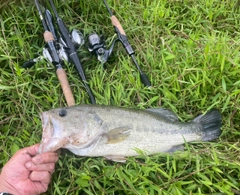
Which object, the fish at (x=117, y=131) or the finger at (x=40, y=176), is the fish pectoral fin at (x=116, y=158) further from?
the finger at (x=40, y=176)

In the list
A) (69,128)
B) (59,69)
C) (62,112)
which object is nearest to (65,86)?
(59,69)

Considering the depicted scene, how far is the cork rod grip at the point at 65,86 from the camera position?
3.30m

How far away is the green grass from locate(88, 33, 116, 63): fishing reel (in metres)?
0.15

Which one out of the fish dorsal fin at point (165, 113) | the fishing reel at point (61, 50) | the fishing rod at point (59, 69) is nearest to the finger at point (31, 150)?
the fishing rod at point (59, 69)

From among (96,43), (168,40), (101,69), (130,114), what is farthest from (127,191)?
(168,40)

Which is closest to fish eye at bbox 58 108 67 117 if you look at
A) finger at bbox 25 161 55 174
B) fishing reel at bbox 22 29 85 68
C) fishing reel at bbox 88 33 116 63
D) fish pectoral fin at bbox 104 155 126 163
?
finger at bbox 25 161 55 174

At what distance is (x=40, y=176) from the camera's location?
2.82m

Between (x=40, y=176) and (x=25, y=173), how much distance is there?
0.48 feet

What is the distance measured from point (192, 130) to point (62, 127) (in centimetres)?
137

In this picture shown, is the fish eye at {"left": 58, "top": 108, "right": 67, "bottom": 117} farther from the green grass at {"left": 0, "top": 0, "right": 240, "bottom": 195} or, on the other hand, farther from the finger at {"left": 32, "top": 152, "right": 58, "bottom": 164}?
the green grass at {"left": 0, "top": 0, "right": 240, "bottom": 195}

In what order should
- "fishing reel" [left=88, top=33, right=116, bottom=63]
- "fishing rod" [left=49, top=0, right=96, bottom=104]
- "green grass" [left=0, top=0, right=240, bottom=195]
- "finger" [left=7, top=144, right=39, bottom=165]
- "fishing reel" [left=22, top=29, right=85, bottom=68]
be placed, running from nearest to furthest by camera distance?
1. "finger" [left=7, top=144, right=39, bottom=165]
2. "green grass" [left=0, top=0, right=240, bottom=195]
3. "fishing rod" [left=49, top=0, right=96, bottom=104]
4. "fishing reel" [left=22, top=29, right=85, bottom=68]
5. "fishing reel" [left=88, top=33, right=116, bottom=63]

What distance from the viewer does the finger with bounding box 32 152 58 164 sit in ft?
9.17

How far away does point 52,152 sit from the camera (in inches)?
114

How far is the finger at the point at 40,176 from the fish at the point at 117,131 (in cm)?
25
